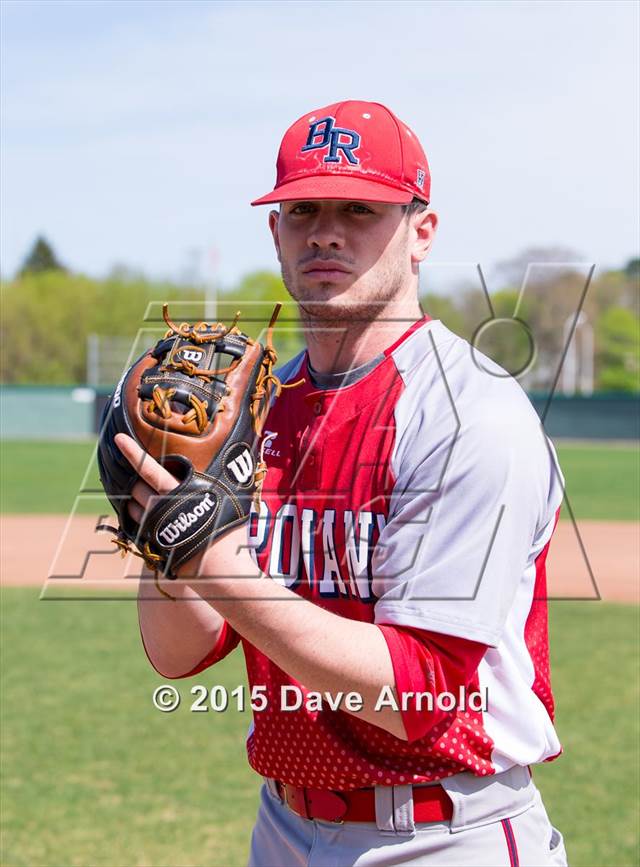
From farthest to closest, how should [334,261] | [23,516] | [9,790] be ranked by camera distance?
[23,516], [9,790], [334,261]

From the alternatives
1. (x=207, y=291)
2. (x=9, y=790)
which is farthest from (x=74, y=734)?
(x=207, y=291)

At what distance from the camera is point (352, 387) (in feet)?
7.39

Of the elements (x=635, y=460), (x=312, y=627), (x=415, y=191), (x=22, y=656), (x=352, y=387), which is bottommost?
(x=635, y=460)

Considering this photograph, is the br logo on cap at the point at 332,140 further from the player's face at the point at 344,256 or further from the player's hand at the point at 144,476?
the player's hand at the point at 144,476

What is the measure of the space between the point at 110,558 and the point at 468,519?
376 inches

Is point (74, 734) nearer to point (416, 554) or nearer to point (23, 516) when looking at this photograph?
point (416, 554)

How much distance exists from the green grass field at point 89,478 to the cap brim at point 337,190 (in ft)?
42.9

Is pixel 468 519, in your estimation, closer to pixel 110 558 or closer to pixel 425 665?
pixel 425 665

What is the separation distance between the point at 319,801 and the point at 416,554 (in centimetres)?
59

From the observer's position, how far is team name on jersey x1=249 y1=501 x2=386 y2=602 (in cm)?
211

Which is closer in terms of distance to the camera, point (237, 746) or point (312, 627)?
A: point (312, 627)

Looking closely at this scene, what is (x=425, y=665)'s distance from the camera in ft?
6.13

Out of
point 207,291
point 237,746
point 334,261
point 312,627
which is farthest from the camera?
point 207,291

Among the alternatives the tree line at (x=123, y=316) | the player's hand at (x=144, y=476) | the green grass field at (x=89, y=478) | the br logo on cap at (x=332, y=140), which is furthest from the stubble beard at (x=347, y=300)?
the tree line at (x=123, y=316)
